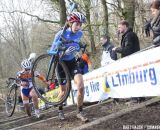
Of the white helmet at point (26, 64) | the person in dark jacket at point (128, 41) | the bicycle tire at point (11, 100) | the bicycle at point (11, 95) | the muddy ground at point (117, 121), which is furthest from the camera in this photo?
the bicycle tire at point (11, 100)

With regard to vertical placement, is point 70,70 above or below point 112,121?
above

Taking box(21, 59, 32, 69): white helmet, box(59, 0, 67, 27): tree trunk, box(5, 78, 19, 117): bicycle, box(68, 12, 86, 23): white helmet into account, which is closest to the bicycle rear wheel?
box(68, 12, 86, 23): white helmet

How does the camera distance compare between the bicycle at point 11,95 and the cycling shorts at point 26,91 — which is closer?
the cycling shorts at point 26,91

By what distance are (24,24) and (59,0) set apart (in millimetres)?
26149

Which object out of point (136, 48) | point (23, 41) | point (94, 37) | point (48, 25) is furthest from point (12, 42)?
point (136, 48)

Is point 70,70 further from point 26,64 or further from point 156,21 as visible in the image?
point 26,64

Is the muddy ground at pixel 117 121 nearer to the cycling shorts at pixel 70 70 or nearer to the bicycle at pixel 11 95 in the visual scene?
the cycling shorts at pixel 70 70

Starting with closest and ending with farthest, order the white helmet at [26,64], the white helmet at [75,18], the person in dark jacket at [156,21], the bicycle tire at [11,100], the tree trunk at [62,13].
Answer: the white helmet at [75,18], the person in dark jacket at [156,21], the white helmet at [26,64], the bicycle tire at [11,100], the tree trunk at [62,13]

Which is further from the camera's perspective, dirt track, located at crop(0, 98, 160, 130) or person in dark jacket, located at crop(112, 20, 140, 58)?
person in dark jacket, located at crop(112, 20, 140, 58)

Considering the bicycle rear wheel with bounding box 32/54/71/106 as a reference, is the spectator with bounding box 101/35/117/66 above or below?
above

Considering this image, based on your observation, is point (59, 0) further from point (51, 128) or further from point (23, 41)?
point (23, 41)

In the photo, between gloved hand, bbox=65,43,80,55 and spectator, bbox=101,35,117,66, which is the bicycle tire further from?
gloved hand, bbox=65,43,80,55

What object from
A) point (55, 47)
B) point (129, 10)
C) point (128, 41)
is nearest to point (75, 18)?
point (55, 47)

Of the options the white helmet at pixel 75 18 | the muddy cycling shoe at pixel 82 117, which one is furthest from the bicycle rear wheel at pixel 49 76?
the white helmet at pixel 75 18
